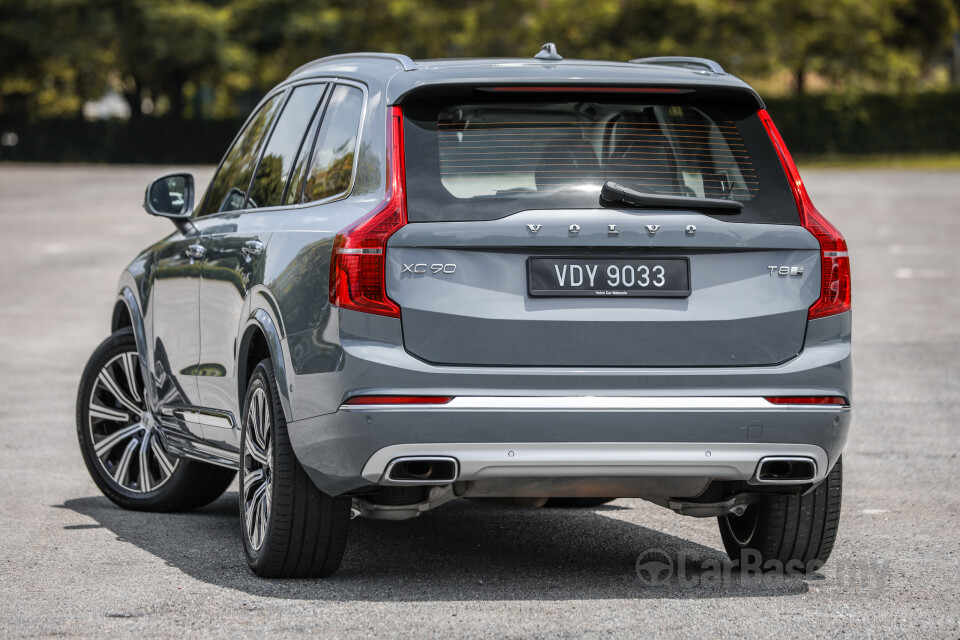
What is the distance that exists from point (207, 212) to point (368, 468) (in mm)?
2424

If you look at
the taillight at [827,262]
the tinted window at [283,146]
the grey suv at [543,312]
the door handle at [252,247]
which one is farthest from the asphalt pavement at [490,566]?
the tinted window at [283,146]

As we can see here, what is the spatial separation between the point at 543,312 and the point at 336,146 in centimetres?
116

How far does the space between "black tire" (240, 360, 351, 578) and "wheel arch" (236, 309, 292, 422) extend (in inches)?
4.3

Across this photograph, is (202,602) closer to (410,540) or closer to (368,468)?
(368,468)

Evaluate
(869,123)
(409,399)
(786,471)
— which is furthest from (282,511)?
(869,123)

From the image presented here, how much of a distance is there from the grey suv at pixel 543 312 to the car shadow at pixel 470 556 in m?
0.20

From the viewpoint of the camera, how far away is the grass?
51969 millimetres

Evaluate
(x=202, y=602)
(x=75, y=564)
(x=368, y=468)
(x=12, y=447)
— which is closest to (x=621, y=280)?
(x=368, y=468)

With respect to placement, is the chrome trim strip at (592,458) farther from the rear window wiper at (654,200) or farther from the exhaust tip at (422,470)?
the rear window wiper at (654,200)

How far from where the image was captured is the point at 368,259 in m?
5.32

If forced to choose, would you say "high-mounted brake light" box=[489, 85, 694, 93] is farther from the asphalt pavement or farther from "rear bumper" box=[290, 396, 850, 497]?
the asphalt pavement

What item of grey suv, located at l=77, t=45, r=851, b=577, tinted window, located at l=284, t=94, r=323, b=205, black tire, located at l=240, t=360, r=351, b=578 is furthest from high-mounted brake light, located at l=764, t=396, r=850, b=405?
tinted window, located at l=284, t=94, r=323, b=205

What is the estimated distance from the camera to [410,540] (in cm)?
692

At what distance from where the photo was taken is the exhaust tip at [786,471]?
18.0 feet
